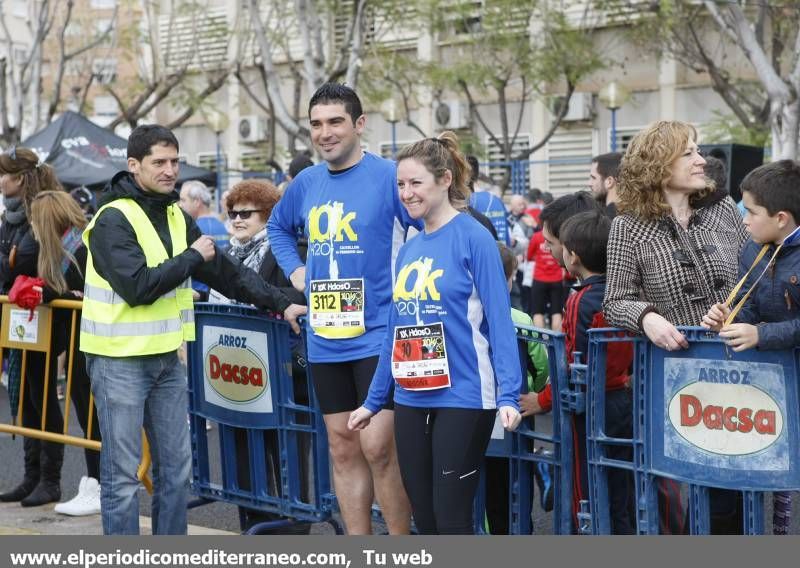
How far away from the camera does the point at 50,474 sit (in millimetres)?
7836

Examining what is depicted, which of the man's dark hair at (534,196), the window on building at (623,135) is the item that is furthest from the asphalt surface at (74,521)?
the window on building at (623,135)

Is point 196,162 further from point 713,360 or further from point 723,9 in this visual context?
point 713,360

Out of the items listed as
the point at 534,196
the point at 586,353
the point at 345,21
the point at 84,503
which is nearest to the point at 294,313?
the point at 586,353

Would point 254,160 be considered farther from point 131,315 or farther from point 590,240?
point 590,240

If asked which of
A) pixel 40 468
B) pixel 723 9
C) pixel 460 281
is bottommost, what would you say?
pixel 40 468

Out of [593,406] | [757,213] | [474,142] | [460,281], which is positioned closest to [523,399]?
[593,406]

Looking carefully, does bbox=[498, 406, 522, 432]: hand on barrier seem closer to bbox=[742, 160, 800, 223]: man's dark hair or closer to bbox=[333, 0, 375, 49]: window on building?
bbox=[742, 160, 800, 223]: man's dark hair

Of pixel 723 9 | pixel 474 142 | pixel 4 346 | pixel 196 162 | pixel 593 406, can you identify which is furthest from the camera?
pixel 196 162

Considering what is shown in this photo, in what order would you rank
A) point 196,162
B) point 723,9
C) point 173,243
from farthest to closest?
point 196,162, point 723,9, point 173,243

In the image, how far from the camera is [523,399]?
542cm

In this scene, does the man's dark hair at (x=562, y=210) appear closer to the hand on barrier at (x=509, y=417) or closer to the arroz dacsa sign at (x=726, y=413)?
the arroz dacsa sign at (x=726, y=413)

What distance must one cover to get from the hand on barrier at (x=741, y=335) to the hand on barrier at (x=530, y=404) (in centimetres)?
102

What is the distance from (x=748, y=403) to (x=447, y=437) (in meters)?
1.09

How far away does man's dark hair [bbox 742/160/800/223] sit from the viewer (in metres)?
4.89
